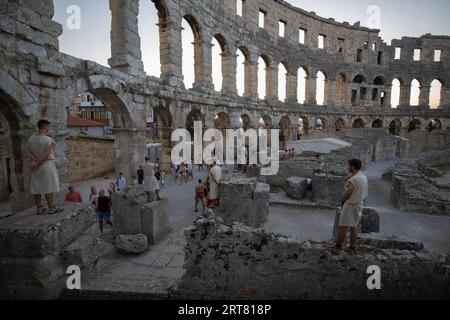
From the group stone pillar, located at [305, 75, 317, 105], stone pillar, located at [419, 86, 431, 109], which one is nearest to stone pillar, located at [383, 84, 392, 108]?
stone pillar, located at [419, 86, 431, 109]

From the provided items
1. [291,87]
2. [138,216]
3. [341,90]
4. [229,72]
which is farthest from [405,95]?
[138,216]

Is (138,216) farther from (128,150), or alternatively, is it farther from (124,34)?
(124,34)

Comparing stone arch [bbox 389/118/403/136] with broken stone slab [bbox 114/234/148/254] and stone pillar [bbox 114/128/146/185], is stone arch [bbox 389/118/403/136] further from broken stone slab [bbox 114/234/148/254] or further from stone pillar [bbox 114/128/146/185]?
broken stone slab [bbox 114/234/148/254]

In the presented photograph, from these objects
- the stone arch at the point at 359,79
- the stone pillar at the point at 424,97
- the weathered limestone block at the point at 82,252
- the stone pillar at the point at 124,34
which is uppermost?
the stone arch at the point at 359,79

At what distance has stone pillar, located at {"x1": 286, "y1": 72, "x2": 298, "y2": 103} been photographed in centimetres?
2486

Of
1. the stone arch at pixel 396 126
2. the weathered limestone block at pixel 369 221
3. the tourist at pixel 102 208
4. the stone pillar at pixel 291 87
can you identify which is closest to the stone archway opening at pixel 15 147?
the tourist at pixel 102 208

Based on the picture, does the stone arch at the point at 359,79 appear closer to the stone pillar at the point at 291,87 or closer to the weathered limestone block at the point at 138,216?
the stone pillar at the point at 291,87

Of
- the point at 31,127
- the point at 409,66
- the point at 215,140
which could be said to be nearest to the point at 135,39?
the point at 31,127

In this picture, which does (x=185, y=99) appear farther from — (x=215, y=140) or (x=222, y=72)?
(x=222, y=72)

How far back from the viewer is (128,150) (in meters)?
10.5

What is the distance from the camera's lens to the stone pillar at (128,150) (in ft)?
34.3

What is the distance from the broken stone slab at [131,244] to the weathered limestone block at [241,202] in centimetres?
203

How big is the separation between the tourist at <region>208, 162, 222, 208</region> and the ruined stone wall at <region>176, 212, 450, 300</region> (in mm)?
3365

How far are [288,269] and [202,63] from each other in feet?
45.1
